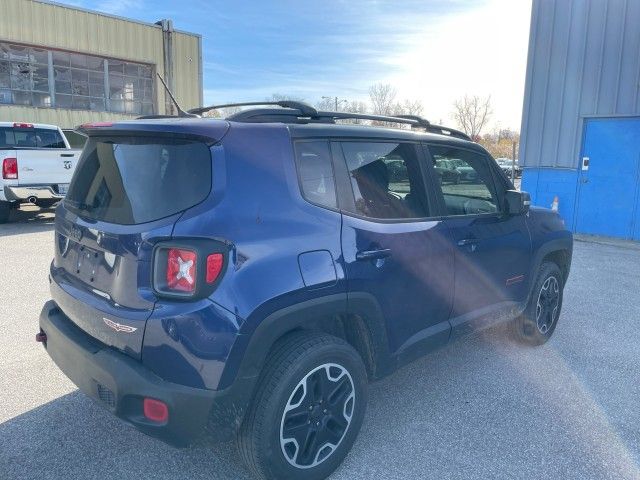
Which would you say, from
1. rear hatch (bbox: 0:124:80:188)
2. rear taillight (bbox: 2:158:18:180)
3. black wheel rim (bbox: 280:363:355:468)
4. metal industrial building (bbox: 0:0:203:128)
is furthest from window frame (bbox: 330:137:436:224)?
metal industrial building (bbox: 0:0:203:128)

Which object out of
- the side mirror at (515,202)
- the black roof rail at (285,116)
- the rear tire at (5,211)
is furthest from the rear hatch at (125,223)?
the rear tire at (5,211)

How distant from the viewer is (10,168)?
939 cm

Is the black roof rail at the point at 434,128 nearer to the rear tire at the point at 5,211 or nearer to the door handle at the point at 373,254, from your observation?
the door handle at the point at 373,254

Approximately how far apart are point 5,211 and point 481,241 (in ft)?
32.4

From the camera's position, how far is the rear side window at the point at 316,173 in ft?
8.05

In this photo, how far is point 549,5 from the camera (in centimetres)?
1027

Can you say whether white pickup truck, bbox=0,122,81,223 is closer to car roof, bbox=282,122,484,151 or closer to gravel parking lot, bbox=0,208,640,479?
gravel parking lot, bbox=0,208,640,479

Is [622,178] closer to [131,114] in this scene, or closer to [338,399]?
[338,399]

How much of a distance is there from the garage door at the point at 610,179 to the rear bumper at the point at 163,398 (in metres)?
10.1

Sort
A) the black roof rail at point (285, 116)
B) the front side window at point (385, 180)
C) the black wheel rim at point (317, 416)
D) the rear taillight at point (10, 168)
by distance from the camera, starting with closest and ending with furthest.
→ the black wheel rim at point (317, 416) → the black roof rail at point (285, 116) → the front side window at point (385, 180) → the rear taillight at point (10, 168)

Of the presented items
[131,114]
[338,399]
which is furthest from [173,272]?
[131,114]

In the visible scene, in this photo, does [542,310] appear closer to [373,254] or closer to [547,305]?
[547,305]

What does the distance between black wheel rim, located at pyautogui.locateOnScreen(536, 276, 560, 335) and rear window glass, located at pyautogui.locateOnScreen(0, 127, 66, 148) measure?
1015cm

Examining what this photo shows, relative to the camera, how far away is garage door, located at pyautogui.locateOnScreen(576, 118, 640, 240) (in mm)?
9766
